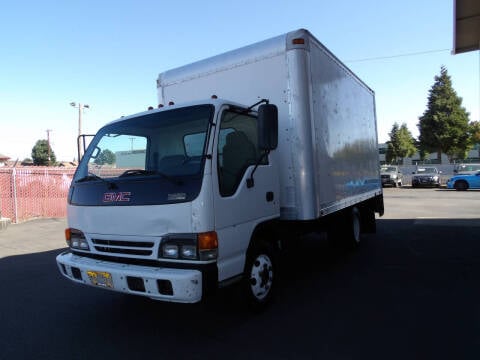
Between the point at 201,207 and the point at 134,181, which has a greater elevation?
the point at 134,181

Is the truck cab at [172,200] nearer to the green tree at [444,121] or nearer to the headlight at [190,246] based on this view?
the headlight at [190,246]

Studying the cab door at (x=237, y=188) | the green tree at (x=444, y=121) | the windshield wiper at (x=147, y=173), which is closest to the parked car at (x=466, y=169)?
the green tree at (x=444, y=121)

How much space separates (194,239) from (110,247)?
99 cm

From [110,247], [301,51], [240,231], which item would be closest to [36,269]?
[110,247]

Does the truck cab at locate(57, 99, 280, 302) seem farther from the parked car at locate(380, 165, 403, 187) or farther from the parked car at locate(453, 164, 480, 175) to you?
the parked car at locate(380, 165, 403, 187)

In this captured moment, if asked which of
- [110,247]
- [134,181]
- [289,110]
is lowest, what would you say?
[110,247]

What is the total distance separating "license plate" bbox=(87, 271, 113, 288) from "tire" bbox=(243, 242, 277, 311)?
1362 millimetres

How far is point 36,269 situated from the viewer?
21.7 feet

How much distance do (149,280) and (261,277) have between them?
1457 millimetres

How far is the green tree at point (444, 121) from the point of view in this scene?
38969 millimetres

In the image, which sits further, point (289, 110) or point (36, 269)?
point (36, 269)

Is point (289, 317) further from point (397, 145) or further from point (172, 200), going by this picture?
point (397, 145)

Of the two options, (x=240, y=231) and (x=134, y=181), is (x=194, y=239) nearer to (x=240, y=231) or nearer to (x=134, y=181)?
(x=240, y=231)

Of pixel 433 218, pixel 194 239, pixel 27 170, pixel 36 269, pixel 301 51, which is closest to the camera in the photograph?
pixel 194 239
